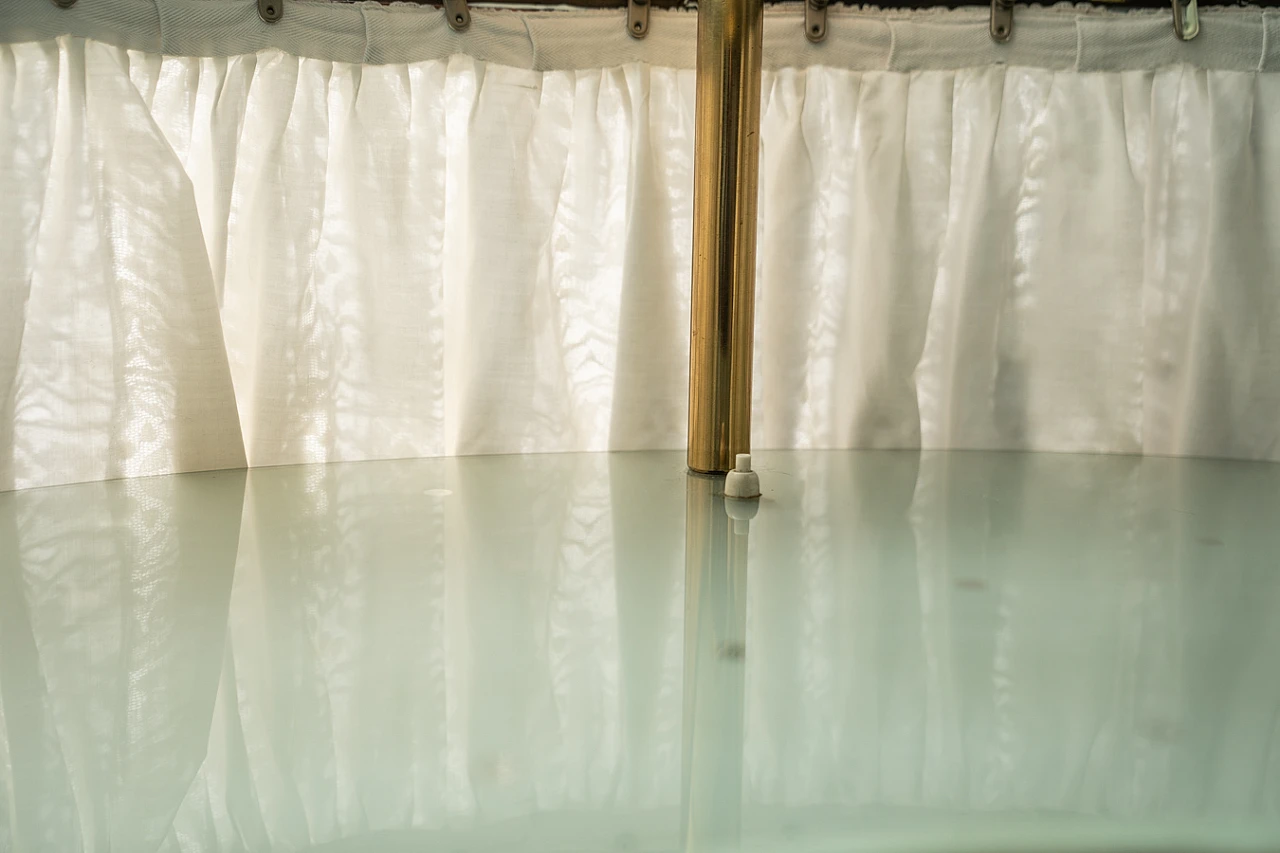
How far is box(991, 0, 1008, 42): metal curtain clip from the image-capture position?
0.95m

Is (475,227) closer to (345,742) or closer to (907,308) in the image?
(907,308)

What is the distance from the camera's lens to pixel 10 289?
770 mm

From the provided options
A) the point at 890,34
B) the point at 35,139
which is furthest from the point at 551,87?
the point at 35,139

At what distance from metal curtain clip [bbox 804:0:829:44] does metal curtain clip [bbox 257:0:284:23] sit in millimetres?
462

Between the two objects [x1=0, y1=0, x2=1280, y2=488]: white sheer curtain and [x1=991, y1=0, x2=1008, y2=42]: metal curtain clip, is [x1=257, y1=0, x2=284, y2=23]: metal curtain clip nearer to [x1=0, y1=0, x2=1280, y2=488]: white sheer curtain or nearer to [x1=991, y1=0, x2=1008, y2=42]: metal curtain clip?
[x1=0, y1=0, x2=1280, y2=488]: white sheer curtain

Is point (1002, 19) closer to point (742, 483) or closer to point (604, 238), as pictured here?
point (604, 238)

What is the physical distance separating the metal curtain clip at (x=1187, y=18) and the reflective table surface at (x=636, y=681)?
56 centimetres

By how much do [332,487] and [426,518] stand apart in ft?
0.48

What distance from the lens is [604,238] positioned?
964 mm

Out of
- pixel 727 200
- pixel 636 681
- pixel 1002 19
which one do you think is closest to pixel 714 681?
pixel 636 681

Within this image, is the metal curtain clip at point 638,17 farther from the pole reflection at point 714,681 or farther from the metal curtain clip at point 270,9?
the pole reflection at point 714,681

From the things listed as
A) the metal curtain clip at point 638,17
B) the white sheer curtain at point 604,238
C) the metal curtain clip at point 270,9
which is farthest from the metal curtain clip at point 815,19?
the metal curtain clip at point 270,9

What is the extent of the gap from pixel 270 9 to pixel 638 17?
316mm

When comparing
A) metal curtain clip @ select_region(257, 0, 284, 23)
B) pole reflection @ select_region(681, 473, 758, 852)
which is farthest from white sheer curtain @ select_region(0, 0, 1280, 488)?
pole reflection @ select_region(681, 473, 758, 852)
